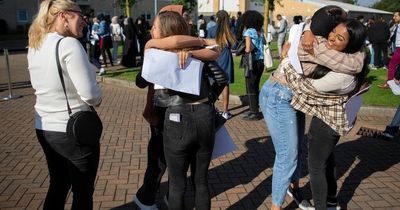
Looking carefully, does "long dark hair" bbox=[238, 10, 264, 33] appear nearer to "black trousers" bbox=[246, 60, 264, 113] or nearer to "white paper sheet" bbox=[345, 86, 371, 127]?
"black trousers" bbox=[246, 60, 264, 113]

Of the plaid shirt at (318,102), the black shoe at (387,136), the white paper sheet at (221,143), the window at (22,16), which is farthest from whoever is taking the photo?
the window at (22,16)

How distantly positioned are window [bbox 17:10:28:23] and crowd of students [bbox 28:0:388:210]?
119 feet

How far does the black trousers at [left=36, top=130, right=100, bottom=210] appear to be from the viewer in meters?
2.57

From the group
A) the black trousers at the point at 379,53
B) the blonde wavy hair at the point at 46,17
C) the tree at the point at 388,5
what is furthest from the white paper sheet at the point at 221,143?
the tree at the point at 388,5

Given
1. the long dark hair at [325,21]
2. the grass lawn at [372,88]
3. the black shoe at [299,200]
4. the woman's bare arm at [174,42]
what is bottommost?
the black shoe at [299,200]

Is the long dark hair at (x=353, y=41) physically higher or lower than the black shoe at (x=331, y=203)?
higher

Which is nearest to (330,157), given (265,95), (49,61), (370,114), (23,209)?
(265,95)

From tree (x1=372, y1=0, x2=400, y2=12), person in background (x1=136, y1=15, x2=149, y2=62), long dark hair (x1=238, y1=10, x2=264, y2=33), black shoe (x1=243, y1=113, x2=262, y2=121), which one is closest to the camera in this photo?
long dark hair (x1=238, y1=10, x2=264, y2=33)

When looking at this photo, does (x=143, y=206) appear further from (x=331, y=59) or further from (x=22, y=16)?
(x=22, y=16)

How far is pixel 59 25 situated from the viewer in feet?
8.23

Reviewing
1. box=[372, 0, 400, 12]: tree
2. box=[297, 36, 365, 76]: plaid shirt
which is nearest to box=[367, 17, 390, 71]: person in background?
box=[297, 36, 365, 76]: plaid shirt

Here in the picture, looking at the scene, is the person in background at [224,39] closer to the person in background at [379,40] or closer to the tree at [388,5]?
the person in background at [379,40]

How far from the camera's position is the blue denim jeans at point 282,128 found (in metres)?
3.23

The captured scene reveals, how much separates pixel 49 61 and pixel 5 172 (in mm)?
2757
